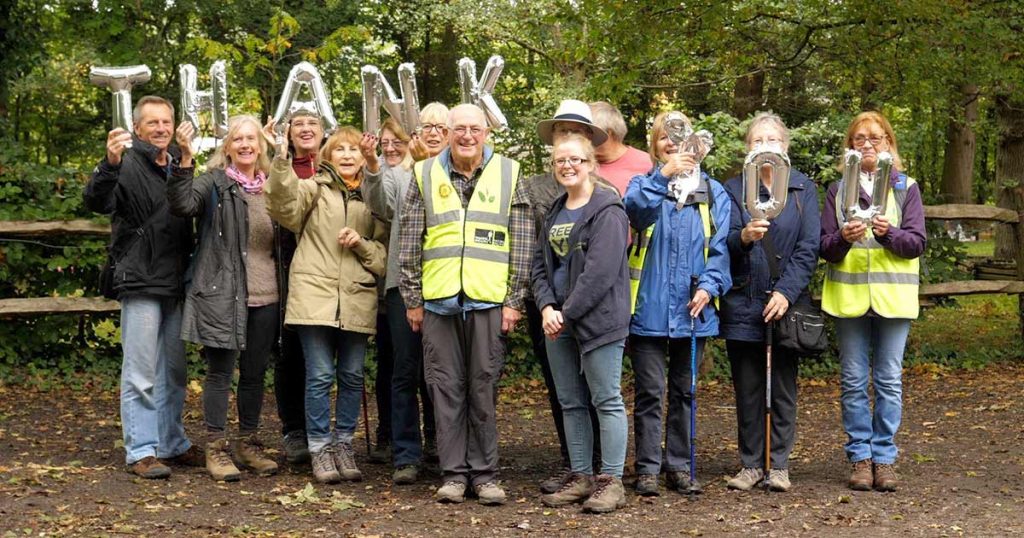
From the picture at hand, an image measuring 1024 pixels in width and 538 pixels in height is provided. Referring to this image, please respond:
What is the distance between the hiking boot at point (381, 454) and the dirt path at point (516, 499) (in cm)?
17

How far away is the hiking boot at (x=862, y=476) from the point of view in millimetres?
6180

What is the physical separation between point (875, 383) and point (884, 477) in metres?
0.49

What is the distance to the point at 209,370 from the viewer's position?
643 centimetres

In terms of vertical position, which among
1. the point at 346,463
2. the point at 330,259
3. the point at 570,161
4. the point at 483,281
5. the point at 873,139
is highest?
the point at 873,139

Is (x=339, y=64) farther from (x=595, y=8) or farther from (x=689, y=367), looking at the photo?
(x=689, y=367)

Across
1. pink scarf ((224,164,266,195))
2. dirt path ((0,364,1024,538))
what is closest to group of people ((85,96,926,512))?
pink scarf ((224,164,266,195))

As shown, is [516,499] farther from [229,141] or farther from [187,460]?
[229,141]

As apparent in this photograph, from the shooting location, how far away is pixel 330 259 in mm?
6332

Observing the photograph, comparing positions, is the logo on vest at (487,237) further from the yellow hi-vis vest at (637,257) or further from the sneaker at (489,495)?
the sneaker at (489,495)

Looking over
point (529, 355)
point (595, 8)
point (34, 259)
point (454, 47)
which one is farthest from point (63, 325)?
point (454, 47)

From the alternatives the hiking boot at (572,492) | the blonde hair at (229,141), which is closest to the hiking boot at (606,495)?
the hiking boot at (572,492)

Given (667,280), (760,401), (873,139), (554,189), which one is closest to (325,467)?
(554,189)

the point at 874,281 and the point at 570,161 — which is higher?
the point at 570,161

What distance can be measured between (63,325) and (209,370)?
15.1 feet
